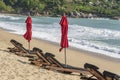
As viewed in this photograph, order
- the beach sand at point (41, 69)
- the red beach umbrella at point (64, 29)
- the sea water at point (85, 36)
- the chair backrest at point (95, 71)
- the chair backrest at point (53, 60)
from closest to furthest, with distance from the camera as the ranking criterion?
1. the chair backrest at point (95, 71)
2. the beach sand at point (41, 69)
3. the red beach umbrella at point (64, 29)
4. the chair backrest at point (53, 60)
5. the sea water at point (85, 36)

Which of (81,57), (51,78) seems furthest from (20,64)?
(81,57)

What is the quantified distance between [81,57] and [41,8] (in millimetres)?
147541

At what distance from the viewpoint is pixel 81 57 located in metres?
21.9

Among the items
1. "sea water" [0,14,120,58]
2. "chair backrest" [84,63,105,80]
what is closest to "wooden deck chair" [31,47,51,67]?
"chair backrest" [84,63,105,80]

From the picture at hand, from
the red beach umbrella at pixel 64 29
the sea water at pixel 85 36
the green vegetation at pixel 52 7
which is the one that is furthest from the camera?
the green vegetation at pixel 52 7

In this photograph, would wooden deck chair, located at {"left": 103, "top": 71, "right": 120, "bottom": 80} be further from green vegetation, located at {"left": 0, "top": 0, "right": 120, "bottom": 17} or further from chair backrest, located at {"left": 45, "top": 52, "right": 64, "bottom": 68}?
green vegetation, located at {"left": 0, "top": 0, "right": 120, "bottom": 17}

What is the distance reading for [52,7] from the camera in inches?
6811

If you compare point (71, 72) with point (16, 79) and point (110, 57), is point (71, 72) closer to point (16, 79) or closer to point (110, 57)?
point (16, 79)

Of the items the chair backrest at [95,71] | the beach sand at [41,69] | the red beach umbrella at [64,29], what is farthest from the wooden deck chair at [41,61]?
the chair backrest at [95,71]

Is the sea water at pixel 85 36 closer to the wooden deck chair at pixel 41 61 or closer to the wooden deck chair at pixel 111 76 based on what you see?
the wooden deck chair at pixel 41 61

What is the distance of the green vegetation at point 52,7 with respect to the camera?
16275cm

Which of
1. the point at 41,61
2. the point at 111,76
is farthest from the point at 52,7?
the point at 111,76

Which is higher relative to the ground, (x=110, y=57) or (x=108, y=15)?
(x=110, y=57)

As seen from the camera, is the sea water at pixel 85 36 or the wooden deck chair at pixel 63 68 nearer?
the wooden deck chair at pixel 63 68
